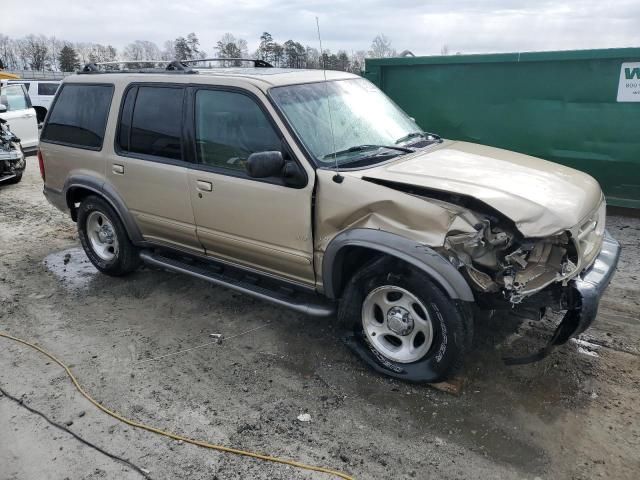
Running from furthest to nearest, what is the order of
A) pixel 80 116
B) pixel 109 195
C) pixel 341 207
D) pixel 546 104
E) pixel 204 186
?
pixel 546 104
pixel 80 116
pixel 109 195
pixel 204 186
pixel 341 207

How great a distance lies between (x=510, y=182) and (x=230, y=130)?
6.71ft

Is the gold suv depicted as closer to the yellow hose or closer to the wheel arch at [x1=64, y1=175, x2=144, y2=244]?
the wheel arch at [x1=64, y1=175, x2=144, y2=244]

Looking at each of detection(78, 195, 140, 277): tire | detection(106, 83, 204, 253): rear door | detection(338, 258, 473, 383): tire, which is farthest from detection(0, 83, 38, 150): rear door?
detection(338, 258, 473, 383): tire

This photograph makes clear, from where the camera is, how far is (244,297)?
495 centimetres

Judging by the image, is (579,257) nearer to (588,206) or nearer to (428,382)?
(588,206)

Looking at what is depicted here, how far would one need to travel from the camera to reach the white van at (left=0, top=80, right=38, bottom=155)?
1165 cm

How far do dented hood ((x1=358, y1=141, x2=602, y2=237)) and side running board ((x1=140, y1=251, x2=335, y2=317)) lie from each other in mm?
1050

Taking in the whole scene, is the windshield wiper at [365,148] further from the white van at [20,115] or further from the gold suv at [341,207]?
the white van at [20,115]

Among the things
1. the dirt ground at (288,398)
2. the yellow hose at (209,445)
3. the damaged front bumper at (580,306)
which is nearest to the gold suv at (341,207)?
the damaged front bumper at (580,306)

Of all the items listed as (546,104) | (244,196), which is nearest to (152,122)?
(244,196)

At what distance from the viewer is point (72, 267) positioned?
231 inches

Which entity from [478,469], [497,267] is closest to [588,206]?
[497,267]

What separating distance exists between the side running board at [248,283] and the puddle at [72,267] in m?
0.94

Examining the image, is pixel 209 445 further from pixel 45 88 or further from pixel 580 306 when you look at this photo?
pixel 45 88
